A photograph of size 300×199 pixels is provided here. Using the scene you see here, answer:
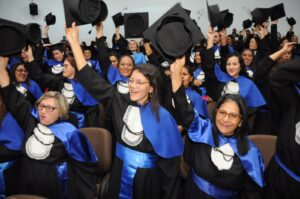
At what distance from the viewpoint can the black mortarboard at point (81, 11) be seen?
2.41 m

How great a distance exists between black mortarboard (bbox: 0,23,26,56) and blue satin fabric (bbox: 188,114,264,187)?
5.25 feet

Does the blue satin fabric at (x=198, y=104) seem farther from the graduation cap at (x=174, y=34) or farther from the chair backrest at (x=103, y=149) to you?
the graduation cap at (x=174, y=34)

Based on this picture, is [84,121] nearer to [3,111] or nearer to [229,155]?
[3,111]

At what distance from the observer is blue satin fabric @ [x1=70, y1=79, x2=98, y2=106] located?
4.41m

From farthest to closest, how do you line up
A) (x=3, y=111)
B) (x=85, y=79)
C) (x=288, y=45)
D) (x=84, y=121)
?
(x=84, y=121)
(x=288, y=45)
(x=3, y=111)
(x=85, y=79)

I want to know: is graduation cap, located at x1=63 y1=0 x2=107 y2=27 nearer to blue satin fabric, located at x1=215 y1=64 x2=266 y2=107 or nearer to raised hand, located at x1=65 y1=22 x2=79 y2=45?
raised hand, located at x1=65 y1=22 x2=79 y2=45

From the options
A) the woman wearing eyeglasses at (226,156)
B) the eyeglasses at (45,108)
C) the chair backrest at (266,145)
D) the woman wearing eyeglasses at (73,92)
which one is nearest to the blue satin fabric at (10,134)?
the eyeglasses at (45,108)

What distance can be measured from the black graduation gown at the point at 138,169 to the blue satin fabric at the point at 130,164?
35 millimetres

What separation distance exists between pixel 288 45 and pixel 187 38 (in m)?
1.55

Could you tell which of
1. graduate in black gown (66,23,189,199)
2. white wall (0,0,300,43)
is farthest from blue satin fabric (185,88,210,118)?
white wall (0,0,300,43)

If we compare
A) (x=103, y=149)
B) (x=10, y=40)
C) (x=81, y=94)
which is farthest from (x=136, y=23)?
(x=10, y=40)

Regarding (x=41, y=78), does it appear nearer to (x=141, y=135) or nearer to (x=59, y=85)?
(x=59, y=85)

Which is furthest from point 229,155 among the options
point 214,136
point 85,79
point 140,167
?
point 85,79

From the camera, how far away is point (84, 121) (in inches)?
177
